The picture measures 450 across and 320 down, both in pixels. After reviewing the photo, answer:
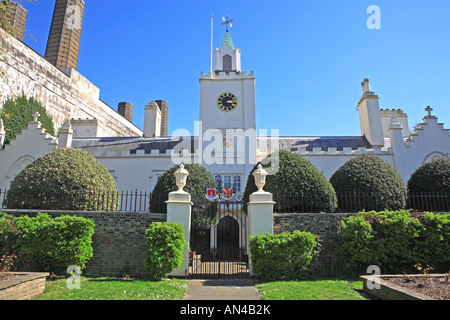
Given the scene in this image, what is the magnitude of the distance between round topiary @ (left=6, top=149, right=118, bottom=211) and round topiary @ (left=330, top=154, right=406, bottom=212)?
9.27 meters

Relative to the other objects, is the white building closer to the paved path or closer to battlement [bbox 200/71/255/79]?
battlement [bbox 200/71/255/79]

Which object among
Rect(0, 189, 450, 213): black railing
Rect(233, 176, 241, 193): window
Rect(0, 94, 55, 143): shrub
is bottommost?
Rect(0, 189, 450, 213): black railing

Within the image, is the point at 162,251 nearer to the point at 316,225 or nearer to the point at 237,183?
the point at 316,225

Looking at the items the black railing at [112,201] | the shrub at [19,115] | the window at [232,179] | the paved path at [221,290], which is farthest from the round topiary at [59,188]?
the shrub at [19,115]

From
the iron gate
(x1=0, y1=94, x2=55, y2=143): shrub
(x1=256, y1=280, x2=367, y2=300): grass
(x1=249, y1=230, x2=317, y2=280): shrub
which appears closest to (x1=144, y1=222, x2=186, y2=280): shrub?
the iron gate

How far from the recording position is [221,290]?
25.8 feet

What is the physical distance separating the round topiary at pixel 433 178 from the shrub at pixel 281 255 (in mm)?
7193

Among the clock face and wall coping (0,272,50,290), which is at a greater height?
the clock face

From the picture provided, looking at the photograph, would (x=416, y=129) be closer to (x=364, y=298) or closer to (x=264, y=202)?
(x=264, y=202)

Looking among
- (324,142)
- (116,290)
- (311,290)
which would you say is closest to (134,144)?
(324,142)

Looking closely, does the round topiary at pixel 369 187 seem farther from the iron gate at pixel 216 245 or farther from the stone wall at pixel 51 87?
the stone wall at pixel 51 87

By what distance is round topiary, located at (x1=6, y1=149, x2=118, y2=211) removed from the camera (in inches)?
413

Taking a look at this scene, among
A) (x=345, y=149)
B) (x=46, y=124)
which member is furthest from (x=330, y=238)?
(x=46, y=124)

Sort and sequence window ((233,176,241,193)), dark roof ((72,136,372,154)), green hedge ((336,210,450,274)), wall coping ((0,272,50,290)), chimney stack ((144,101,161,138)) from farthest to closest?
chimney stack ((144,101,161,138))
dark roof ((72,136,372,154))
window ((233,176,241,193))
green hedge ((336,210,450,274))
wall coping ((0,272,50,290))
